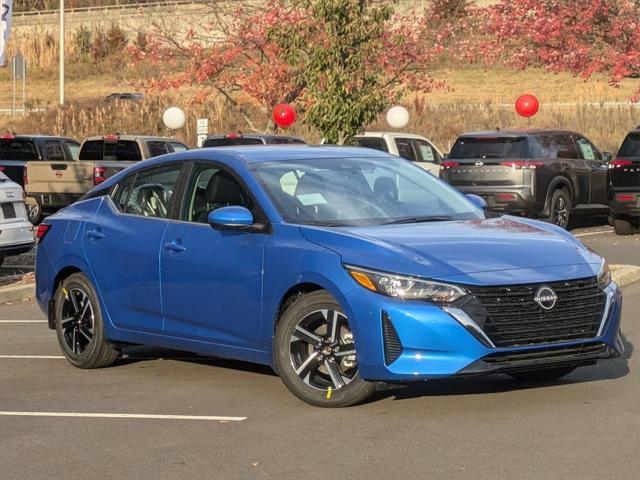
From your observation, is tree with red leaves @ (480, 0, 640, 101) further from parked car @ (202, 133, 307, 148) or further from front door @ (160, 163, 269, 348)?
A: front door @ (160, 163, 269, 348)

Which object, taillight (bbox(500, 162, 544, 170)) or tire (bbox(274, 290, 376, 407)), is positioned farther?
taillight (bbox(500, 162, 544, 170))

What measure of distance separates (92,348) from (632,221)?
16026 millimetres

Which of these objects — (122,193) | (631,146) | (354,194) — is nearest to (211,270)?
(354,194)

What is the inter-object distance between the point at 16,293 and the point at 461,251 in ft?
27.9

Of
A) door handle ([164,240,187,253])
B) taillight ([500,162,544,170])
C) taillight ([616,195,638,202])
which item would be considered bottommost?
taillight ([616,195,638,202])

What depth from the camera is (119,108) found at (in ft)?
163

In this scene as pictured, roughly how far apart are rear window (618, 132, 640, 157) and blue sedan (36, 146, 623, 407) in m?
14.1

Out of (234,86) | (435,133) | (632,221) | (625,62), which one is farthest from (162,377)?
(435,133)

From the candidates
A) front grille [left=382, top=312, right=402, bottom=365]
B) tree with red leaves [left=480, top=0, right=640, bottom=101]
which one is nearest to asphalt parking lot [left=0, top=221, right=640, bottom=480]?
front grille [left=382, top=312, right=402, bottom=365]

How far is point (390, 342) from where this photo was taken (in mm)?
7844

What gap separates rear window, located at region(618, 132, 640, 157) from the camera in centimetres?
2331

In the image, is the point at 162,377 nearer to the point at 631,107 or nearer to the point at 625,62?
the point at 625,62

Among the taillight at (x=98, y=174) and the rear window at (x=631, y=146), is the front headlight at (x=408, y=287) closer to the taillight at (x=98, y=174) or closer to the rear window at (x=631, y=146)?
the rear window at (x=631, y=146)

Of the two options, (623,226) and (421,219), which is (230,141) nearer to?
(623,226)
